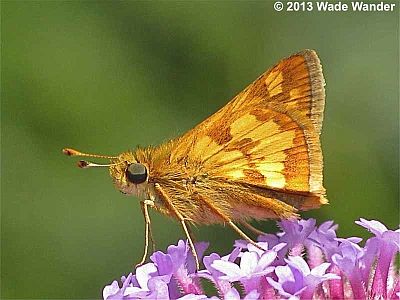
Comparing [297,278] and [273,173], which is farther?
[273,173]

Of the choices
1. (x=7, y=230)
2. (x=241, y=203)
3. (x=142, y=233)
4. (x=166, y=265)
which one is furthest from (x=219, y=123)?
(x=7, y=230)

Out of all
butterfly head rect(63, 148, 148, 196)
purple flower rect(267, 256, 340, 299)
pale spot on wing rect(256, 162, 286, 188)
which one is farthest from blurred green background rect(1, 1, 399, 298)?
purple flower rect(267, 256, 340, 299)

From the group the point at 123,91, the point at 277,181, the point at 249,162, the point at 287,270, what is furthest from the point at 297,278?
the point at 123,91

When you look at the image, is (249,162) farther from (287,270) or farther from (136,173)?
(287,270)

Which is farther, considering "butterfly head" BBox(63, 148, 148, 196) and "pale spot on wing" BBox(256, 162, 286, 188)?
"butterfly head" BBox(63, 148, 148, 196)

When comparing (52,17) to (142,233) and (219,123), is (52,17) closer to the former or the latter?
(142,233)

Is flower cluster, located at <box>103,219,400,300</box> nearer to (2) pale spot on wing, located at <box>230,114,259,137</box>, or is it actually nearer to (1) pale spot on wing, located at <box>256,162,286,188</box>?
(1) pale spot on wing, located at <box>256,162,286,188</box>
